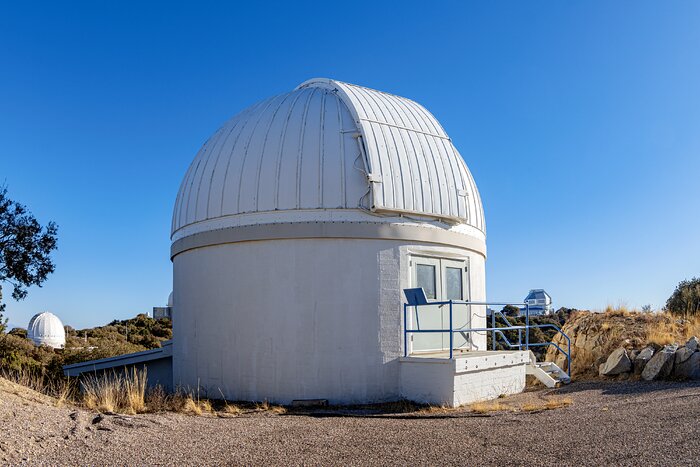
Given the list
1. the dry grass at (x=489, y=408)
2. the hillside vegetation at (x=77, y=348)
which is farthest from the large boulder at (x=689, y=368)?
the hillside vegetation at (x=77, y=348)

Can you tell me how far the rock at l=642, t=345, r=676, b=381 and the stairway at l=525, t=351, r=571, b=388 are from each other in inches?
63.4

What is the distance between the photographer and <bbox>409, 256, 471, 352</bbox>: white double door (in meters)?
12.5

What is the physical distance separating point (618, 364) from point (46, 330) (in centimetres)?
3275

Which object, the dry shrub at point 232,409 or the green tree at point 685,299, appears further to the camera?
the green tree at point 685,299

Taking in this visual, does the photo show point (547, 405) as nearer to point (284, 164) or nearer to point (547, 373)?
point (547, 373)

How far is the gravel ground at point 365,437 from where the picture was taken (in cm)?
648

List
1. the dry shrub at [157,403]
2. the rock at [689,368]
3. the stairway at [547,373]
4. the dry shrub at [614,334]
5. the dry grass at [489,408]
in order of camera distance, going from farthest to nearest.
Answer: the dry shrub at [614,334] < the stairway at [547,373] < the rock at [689,368] < the dry shrub at [157,403] < the dry grass at [489,408]

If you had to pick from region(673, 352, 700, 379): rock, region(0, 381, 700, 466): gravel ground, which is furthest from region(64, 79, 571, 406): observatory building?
region(673, 352, 700, 379): rock

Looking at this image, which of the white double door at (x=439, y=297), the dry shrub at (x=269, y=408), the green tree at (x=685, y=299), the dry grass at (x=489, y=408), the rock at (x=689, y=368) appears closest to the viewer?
the dry grass at (x=489, y=408)

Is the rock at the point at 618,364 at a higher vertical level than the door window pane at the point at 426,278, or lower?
lower

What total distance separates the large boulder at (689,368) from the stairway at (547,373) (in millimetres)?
2156

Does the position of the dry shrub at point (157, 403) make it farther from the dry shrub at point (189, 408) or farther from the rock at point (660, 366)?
the rock at point (660, 366)

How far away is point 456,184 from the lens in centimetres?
1337

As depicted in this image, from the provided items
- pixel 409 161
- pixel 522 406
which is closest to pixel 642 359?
pixel 522 406
